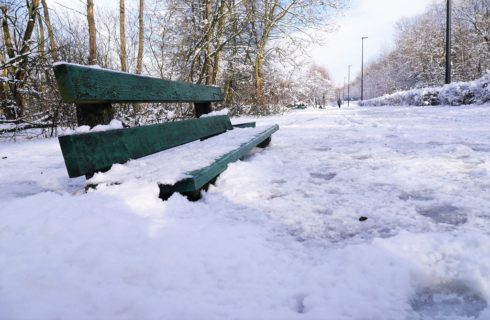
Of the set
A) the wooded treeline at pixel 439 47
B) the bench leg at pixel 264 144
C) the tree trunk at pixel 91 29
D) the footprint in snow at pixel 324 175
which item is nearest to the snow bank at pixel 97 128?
the footprint in snow at pixel 324 175

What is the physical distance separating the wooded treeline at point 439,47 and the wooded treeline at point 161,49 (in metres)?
17.0

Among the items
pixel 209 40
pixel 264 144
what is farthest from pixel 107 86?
pixel 209 40

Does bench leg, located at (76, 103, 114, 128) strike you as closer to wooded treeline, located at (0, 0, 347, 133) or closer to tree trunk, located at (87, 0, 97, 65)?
wooded treeline, located at (0, 0, 347, 133)

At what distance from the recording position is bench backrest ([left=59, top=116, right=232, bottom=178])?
1546 millimetres

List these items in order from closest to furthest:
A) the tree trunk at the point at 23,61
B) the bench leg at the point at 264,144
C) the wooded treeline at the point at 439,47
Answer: the bench leg at the point at 264,144, the tree trunk at the point at 23,61, the wooded treeline at the point at 439,47

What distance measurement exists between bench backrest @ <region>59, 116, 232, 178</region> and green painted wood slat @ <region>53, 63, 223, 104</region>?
19 centimetres

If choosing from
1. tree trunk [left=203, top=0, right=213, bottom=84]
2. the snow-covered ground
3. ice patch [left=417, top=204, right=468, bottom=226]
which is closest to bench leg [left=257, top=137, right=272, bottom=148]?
the snow-covered ground

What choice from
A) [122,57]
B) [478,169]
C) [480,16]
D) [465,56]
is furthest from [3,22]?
[465,56]

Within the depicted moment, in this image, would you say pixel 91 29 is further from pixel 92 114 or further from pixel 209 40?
pixel 92 114

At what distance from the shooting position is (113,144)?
6.03 feet

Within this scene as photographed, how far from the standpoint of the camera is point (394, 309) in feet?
3.01

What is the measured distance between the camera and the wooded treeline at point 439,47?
93.0 feet

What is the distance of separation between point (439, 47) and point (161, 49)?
1409 inches

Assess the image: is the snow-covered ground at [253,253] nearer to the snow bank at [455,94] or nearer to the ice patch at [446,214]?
the ice patch at [446,214]
